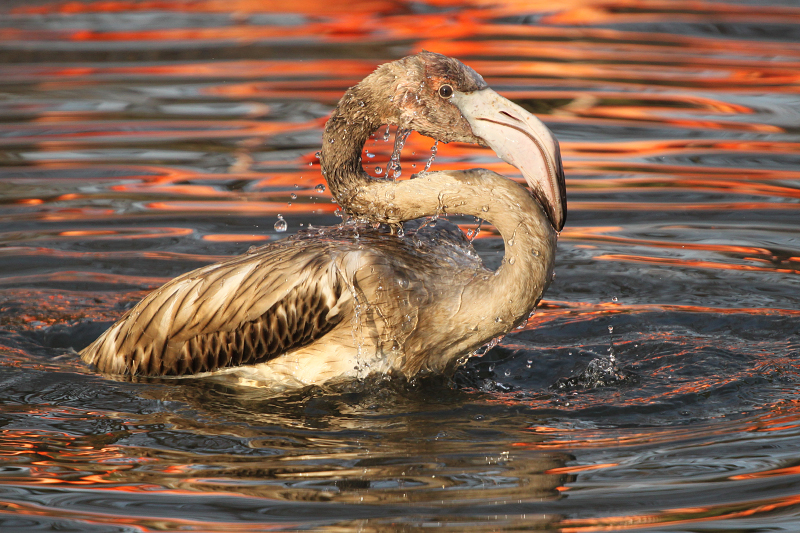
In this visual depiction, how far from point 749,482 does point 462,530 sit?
4.14ft

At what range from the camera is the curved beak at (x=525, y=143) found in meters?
5.08

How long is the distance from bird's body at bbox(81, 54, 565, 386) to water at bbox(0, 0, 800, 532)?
194 mm

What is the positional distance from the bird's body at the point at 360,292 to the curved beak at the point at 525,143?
0.08 feet

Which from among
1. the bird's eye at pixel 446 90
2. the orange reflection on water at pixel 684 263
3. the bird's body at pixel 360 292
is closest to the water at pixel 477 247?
the orange reflection on water at pixel 684 263

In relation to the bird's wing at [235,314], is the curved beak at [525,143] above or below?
above

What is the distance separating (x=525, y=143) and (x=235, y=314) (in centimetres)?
175

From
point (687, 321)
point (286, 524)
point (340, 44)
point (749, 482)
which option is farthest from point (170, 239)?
point (340, 44)

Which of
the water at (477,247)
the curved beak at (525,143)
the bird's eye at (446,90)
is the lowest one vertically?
the water at (477,247)

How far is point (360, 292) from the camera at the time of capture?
5480mm

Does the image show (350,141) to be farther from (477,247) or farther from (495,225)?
(477,247)

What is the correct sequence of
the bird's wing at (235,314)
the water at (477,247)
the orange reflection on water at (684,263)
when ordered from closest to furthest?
the water at (477,247), the bird's wing at (235,314), the orange reflection on water at (684,263)

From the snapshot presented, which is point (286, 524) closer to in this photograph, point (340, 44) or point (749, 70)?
point (749, 70)

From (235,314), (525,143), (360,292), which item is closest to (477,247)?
(360,292)

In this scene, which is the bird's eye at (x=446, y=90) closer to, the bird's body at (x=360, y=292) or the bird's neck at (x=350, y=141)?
the bird's body at (x=360, y=292)
